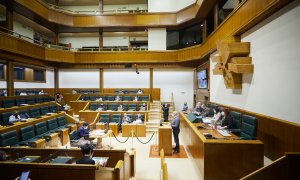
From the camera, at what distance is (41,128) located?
6656mm

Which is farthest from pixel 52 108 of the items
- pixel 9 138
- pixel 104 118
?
pixel 9 138

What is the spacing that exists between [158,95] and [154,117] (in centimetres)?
357

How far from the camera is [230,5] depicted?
10547 millimetres

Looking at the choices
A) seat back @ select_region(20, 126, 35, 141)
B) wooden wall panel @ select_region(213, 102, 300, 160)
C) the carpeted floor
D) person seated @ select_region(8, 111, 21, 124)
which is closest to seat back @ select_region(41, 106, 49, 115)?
person seated @ select_region(8, 111, 21, 124)

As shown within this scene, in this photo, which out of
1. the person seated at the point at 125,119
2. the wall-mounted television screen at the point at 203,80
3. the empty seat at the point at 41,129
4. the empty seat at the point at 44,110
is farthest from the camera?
the wall-mounted television screen at the point at 203,80

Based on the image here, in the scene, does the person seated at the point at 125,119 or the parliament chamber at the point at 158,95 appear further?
the person seated at the point at 125,119

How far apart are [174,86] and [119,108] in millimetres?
5482

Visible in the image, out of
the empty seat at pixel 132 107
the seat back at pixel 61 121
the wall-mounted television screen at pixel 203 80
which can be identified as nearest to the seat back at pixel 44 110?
the seat back at pixel 61 121

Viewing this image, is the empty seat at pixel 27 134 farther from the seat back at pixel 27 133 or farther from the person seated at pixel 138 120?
the person seated at pixel 138 120

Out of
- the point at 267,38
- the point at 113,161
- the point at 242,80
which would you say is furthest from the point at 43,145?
the point at 267,38

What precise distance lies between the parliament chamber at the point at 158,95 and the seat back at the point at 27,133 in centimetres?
4

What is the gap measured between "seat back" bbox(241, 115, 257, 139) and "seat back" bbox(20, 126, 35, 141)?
6291 millimetres

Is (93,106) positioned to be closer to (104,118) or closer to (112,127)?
(104,118)

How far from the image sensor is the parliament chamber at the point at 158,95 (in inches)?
141
